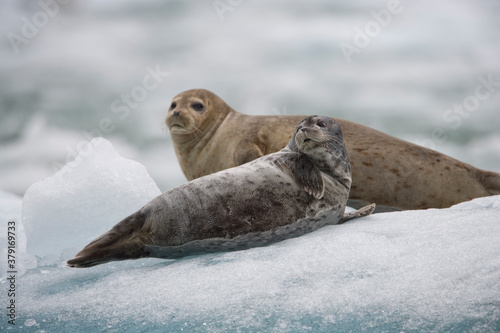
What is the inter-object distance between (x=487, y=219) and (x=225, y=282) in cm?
153

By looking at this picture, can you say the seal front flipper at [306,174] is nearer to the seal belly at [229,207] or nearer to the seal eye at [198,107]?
the seal belly at [229,207]

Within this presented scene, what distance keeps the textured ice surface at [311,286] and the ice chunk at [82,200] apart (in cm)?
48

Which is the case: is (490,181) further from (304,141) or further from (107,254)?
(107,254)

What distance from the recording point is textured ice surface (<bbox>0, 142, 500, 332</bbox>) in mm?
1957

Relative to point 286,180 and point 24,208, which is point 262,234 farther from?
point 24,208

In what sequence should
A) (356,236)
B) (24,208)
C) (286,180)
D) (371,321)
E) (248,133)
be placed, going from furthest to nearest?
(248,133)
(24,208)
(286,180)
(356,236)
(371,321)

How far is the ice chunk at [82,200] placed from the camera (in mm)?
3646

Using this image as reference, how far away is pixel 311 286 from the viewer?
2240mm

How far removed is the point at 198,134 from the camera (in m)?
5.48

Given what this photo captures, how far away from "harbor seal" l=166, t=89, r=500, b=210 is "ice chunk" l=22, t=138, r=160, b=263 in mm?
1140

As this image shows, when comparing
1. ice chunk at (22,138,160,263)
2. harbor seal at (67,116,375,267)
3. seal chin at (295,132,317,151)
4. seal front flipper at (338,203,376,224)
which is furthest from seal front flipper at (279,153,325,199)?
ice chunk at (22,138,160,263)

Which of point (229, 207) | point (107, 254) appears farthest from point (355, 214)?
point (107, 254)

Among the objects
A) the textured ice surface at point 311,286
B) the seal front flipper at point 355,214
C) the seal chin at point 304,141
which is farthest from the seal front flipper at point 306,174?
the seal front flipper at point 355,214

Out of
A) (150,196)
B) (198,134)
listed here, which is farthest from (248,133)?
(150,196)
